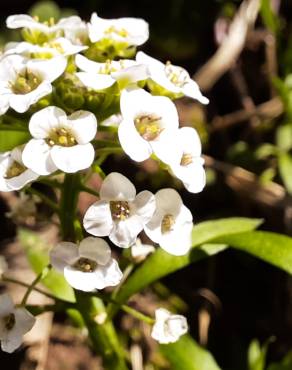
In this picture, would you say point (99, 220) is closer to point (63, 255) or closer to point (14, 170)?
point (63, 255)

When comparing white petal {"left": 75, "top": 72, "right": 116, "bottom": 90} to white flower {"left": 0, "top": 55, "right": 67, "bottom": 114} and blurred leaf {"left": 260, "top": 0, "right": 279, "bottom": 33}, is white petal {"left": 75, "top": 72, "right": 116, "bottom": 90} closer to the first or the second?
white flower {"left": 0, "top": 55, "right": 67, "bottom": 114}

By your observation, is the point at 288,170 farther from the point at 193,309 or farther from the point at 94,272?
the point at 94,272

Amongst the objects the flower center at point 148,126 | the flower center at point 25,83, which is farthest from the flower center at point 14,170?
the flower center at point 148,126

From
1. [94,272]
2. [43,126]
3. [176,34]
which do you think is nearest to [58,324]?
[94,272]

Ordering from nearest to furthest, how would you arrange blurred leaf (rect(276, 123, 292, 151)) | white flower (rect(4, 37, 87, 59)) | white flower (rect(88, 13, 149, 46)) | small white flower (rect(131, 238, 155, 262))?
white flower (rect(4, 37, 87, 59))
white flower (rect(88, 13, 149, 46))
small white flower (rect(131, 238, 155, 262))
blurred leaf (rect(276, 123, 292, 151))

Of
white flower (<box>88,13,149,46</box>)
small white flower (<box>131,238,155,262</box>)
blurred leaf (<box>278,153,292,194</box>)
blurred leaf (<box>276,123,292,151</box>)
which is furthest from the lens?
blurred leaf (<box>276,123,292,151</box>)

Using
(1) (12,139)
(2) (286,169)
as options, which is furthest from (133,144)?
(2) (286,169)

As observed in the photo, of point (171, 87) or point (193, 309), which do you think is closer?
point (171, 87)

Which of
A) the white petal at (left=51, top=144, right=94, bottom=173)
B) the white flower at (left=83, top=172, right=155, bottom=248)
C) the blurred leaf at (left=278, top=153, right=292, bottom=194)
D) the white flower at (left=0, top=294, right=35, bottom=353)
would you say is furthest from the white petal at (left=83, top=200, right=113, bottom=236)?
the blurred leaf at (left=278, top=153, right=292, bottom=194)
